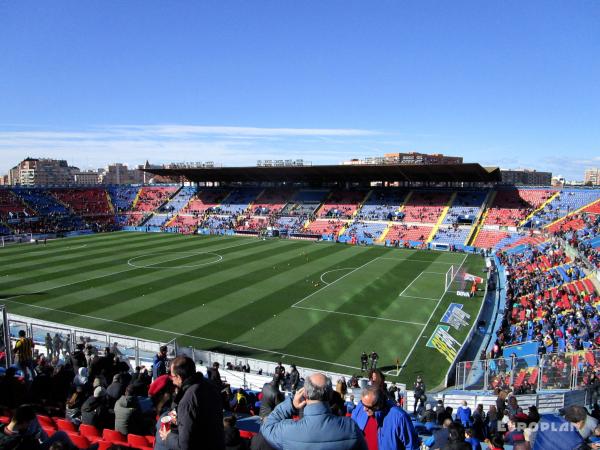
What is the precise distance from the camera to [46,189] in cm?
7219

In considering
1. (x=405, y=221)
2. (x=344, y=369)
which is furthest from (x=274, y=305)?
(x=405, y=221)

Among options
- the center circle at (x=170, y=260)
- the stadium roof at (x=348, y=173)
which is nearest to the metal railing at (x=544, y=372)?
the center circle at (x=170, y=260)

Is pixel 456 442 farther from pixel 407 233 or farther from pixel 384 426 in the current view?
pixel 407 233

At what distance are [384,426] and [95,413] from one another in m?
5.08

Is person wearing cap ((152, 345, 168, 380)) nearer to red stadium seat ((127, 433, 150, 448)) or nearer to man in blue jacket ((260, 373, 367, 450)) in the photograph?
red stadium seat ((127, 433, 150, 448))

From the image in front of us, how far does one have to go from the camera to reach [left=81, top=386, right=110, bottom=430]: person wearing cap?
7.45 m

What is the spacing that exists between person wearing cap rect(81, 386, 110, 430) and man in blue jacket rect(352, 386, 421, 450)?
4806 mm

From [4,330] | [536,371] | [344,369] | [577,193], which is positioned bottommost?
[344,369]

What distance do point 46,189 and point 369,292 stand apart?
202 ft

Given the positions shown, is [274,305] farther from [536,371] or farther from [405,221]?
[405,221]

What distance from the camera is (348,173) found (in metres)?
64.1

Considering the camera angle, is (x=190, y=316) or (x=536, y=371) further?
(x=190, y=316)

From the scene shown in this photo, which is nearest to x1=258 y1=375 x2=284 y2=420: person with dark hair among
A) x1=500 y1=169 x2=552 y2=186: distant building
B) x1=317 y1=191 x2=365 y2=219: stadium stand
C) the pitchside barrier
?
the pitchside barrier

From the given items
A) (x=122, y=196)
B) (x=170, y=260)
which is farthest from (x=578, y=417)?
(x=122, y=196)
